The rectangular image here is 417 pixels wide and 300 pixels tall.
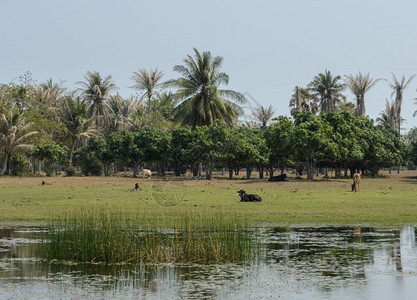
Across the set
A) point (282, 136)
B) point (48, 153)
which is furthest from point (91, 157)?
point (282, 136)

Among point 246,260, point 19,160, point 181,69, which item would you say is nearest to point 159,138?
point 181,69

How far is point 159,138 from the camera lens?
81.7 metres

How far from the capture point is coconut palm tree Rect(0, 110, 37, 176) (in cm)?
7569

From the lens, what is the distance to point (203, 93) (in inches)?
2847

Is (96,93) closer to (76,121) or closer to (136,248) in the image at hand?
A: (76,121)

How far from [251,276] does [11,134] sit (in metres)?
64.9

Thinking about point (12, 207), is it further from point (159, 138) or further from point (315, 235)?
point (159, 138)

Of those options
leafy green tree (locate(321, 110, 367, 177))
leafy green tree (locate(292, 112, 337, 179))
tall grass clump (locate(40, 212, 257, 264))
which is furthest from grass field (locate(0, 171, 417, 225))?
leafy green tree (locate(321, 110, 367, 177))

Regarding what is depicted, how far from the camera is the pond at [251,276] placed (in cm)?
1317

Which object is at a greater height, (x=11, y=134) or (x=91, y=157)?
(x=11, y=134)

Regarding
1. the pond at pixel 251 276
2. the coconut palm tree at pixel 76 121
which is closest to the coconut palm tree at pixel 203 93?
the coconut palm tree at pixel 76 121

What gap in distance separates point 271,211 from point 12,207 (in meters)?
13.2

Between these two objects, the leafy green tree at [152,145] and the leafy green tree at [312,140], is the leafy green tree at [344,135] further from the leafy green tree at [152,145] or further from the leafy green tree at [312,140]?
the leafy green tree at [152,145]

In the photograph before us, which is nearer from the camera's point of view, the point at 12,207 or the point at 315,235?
the point at 315,235
